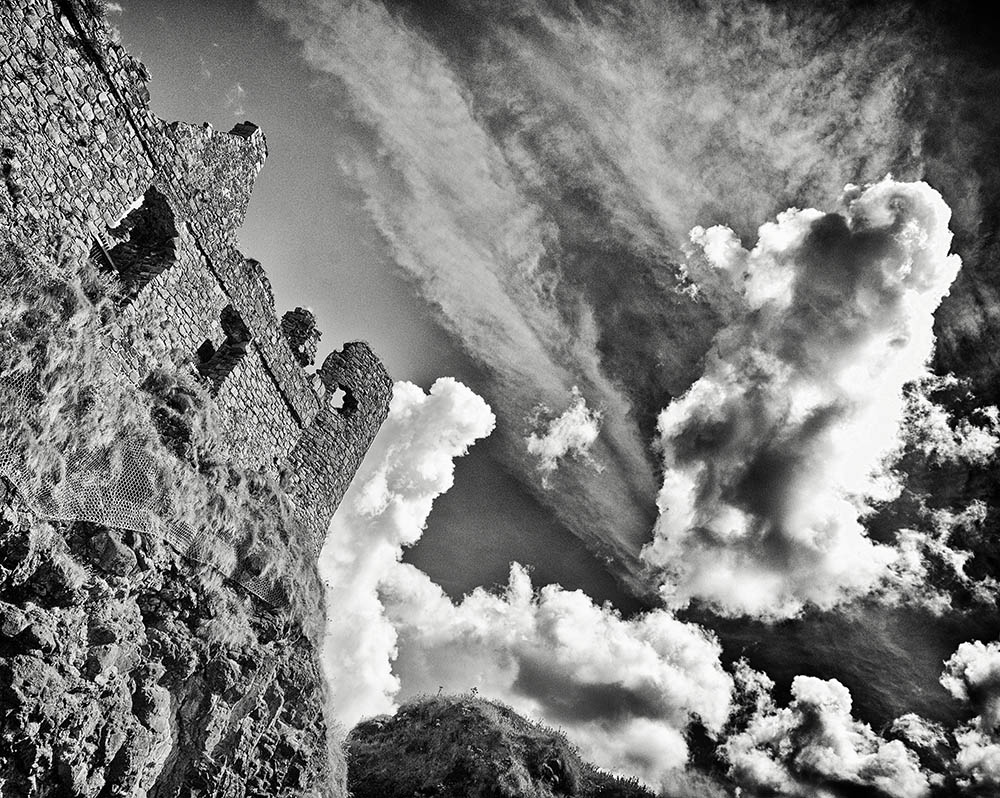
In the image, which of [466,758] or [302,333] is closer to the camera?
[466,758]

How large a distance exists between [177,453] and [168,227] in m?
5.54

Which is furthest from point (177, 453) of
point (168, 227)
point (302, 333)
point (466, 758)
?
point (466, 758)

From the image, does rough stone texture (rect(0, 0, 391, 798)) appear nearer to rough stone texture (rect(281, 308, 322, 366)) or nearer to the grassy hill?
rough stone texture (rect(281, 308, 322, 366))

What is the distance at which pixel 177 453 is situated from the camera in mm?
6969

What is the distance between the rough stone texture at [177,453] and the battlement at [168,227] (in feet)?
0.11

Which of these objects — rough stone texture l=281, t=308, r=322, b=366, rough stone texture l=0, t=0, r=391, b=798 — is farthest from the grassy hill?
rough stone texture l=281, t=308, r=322, b=366

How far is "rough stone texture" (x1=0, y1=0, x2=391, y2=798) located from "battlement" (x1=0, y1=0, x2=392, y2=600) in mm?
33

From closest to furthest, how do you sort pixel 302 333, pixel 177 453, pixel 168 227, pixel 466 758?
pixel 177 453, pixel 168 227, pixel 466 758, pixel 302 333

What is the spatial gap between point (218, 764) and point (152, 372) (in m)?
4.33

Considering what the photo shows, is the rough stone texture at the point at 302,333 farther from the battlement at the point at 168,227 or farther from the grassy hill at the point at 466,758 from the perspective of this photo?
the grassy hill at the point at 466,758

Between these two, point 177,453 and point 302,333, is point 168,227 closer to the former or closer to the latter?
point 302,333

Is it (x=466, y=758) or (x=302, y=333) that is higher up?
(x=302, y=333)

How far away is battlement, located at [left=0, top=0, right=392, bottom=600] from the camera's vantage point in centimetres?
843

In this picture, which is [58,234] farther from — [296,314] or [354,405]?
[354,405]
